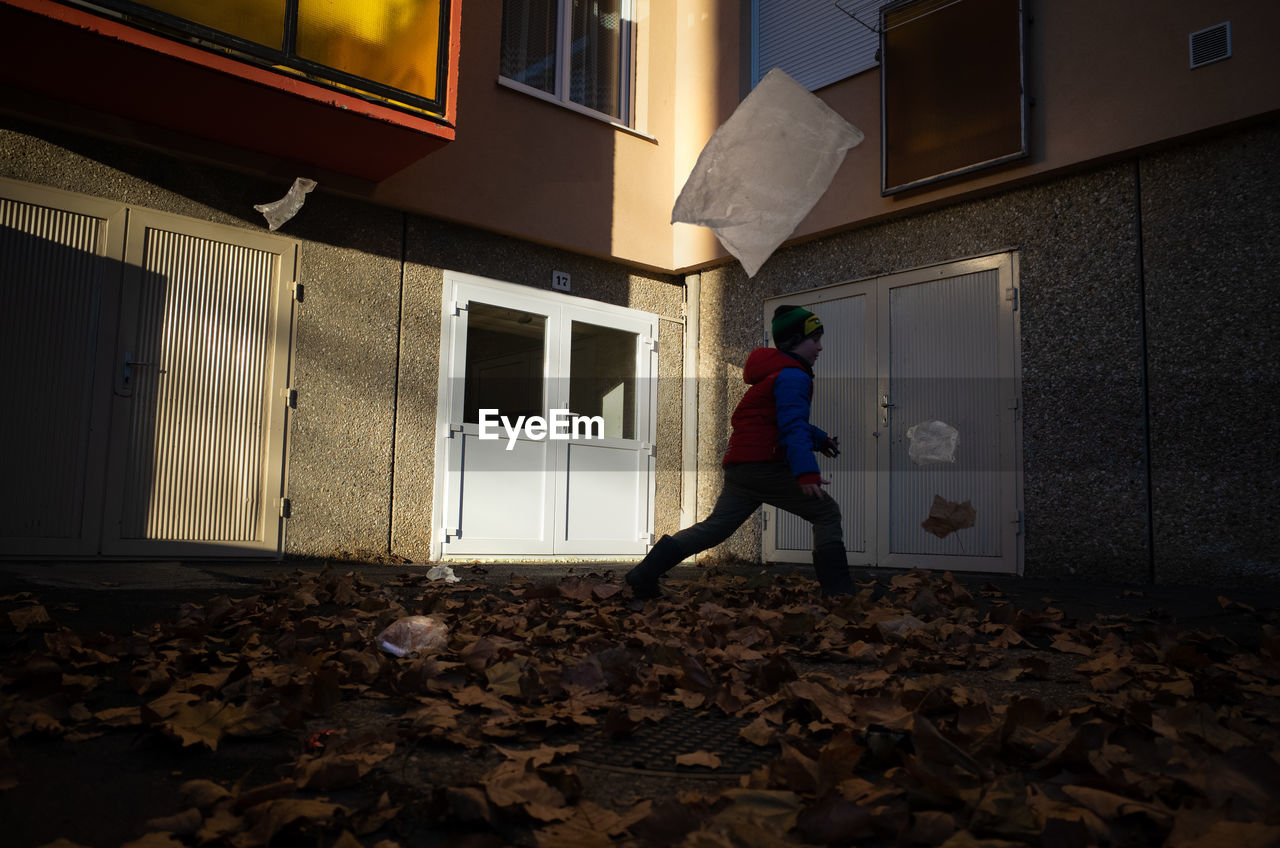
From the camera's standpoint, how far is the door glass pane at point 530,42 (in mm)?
8383

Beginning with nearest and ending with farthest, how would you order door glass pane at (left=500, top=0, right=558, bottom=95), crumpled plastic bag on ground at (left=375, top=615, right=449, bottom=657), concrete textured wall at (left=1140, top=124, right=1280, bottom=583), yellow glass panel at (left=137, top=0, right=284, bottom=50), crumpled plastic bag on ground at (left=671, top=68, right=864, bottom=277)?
1. crumpled plastic bag on ground at (left=375, top=615, right=449, bottom=657)
2. crumpled plastic bag on ground at (left=671, top=68, right=864, bottom=277)
3. yellow glass panel at (left=137, top=0, right=284, bottom=50)
4. concrete textured wall at (left=1140, top=124, right=1280, bottom=583)
5. door glass pane at (left=500, top=0, right=558, bottom=95)

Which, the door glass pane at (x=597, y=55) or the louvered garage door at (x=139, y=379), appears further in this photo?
the door glass pane at (x=597, y=55)

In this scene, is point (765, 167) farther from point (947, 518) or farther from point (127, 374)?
point (127, 374)

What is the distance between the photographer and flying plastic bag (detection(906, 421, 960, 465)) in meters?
7.42

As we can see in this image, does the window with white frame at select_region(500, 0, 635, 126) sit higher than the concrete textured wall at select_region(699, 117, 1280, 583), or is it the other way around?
the window with white frame at select_region(500, 0, 635, 126)

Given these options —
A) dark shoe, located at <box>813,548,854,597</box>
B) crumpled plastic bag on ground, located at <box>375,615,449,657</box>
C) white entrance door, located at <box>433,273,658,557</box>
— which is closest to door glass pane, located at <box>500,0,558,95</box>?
white entrance door, located at <box>433,273,658,557</box>

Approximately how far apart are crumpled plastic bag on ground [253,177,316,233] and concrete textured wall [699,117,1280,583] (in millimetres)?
5271

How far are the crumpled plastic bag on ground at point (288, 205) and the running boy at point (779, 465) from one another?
14.1 feet

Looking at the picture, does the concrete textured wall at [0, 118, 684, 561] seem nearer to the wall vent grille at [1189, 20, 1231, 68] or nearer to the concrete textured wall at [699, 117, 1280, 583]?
the concrete textured wall at [699, 117, 1280, 583]

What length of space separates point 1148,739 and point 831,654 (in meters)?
1.36

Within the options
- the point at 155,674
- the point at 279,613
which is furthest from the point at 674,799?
the point at 279,613

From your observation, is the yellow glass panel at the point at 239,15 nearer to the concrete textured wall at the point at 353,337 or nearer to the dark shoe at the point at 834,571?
the concrete textured wall at the point at 353,337

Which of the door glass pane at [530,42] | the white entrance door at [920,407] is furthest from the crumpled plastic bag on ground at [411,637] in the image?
the door glass pane at [530,42]

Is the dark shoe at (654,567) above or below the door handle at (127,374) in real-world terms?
below
